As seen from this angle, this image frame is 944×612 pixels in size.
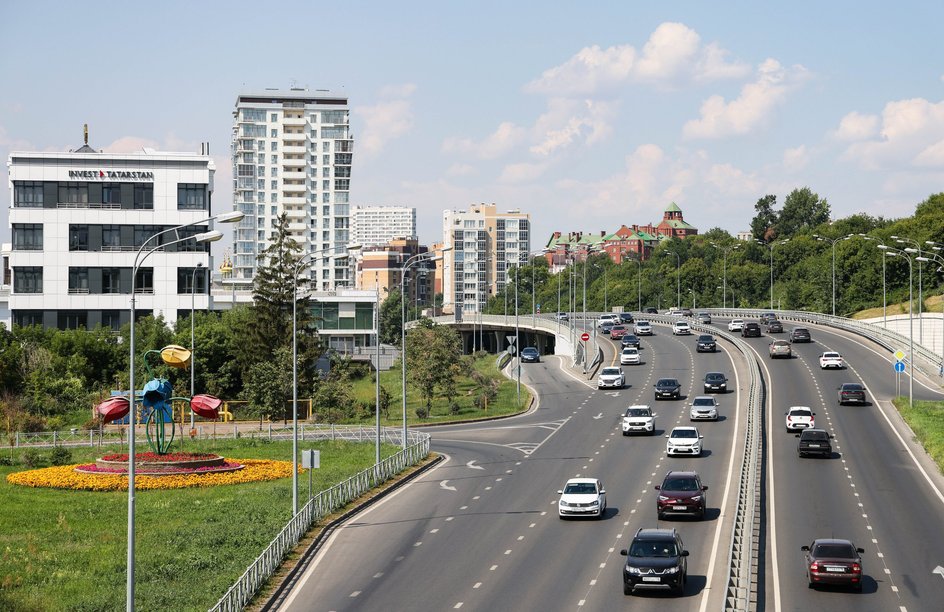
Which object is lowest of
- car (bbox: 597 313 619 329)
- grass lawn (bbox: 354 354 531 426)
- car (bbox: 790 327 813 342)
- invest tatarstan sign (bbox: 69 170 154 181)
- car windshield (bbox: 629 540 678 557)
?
grass lawn (bbox: 354 354 531 426)

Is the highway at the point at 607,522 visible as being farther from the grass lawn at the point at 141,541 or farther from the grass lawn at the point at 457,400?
the grass lawn at the point at 457,400

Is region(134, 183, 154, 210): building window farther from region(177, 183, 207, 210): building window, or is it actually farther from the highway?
the highway

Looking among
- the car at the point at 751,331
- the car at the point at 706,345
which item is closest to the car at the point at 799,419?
the car at the point at 706,345

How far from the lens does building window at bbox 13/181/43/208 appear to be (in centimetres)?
10156

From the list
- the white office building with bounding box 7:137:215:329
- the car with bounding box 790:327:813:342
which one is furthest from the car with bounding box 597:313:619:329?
the white office building with bounding box 7:137:215:329

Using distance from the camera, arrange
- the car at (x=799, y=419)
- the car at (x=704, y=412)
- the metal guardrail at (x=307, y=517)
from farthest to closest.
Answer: the car at (x=704, y=412)
the car at (x=799, y=419)
the metal guardrail at (x=307, y=517)

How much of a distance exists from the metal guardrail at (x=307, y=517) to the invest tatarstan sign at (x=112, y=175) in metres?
54.2

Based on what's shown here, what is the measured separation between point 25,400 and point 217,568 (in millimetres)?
48018

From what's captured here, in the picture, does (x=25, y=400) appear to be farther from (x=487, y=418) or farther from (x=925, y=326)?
(x=925, y=326)

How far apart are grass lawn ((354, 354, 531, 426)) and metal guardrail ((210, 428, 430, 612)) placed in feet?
60.8

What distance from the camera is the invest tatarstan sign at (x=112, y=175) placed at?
335ft

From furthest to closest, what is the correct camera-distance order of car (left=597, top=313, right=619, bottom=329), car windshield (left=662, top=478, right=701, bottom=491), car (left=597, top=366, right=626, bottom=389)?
car (left=597, top=313, right=619, bottom=329)
car (left=597, top=366, right=626, bottom=389)
car windshield (left=662, top=478, right=701, bottom=491)

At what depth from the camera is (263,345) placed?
90.2 m

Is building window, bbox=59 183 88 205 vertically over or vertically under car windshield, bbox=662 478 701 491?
over
